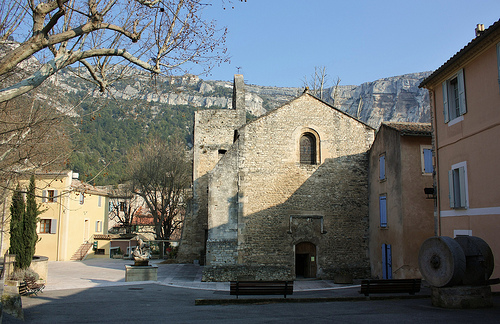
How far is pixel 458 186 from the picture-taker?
12992mm

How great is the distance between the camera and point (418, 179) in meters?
16.9

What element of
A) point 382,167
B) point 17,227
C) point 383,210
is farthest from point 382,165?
point 17,227

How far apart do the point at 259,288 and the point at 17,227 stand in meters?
10.2

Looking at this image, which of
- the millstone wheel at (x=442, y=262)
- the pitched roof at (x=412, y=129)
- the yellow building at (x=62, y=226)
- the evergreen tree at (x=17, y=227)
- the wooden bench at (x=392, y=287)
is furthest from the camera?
the yellow building at (x=62, y=226)

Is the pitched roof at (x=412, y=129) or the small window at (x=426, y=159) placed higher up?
the pitched roof at (x=412, y=129)

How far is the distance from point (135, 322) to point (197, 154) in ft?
51.1

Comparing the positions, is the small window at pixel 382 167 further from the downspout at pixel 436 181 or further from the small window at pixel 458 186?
the small window at pixel 458 186

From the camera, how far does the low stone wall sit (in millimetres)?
18594

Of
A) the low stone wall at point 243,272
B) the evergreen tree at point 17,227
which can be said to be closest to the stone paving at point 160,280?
the low stone wall at point 243,272

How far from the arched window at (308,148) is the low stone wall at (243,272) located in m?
5.48

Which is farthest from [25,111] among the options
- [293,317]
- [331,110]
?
[331,110]

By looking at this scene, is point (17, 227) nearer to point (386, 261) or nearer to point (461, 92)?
point (386, 261)

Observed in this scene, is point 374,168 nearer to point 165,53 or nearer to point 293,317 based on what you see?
point 293,317

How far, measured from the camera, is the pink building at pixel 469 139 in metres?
11.1
